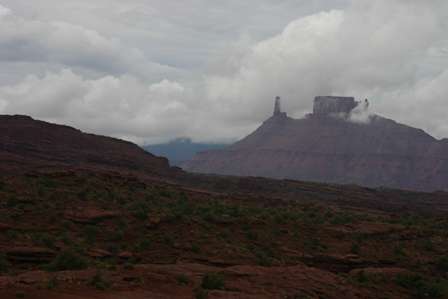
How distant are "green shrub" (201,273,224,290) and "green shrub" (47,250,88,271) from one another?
15.9ft

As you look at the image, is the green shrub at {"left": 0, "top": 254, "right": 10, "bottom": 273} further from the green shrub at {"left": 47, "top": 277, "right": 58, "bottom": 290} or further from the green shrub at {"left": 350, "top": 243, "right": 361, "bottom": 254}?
the green shrub at {"left": 350, "top": 243, "right": 361, "bottom": 254}

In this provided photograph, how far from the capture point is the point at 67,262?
24.0 metres

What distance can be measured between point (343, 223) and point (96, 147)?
216 feet

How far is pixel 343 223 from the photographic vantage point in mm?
45938

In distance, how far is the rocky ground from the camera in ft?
72.0

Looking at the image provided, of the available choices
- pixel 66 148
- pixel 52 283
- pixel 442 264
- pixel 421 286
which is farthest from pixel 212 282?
pixel 66 148

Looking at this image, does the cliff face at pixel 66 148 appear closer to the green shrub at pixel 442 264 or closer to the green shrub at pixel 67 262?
the green shrub at pixel 442 264

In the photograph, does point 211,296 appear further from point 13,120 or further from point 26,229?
point 13,120

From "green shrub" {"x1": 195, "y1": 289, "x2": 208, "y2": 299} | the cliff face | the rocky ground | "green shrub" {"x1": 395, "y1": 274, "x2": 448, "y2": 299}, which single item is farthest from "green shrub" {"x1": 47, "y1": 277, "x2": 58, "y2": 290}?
the cliff face

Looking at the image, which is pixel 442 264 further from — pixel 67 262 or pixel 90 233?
pixel 67 262

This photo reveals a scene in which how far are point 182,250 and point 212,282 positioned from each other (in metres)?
8.10

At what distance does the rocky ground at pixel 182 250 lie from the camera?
21938 millimetres

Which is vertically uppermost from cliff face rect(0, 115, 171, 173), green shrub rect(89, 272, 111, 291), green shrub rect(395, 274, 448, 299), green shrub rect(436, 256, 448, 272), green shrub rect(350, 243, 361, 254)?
cliff face rect(0, 115, 171, 173)

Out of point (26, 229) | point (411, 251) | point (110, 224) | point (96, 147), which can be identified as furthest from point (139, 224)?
point (96, 147)
